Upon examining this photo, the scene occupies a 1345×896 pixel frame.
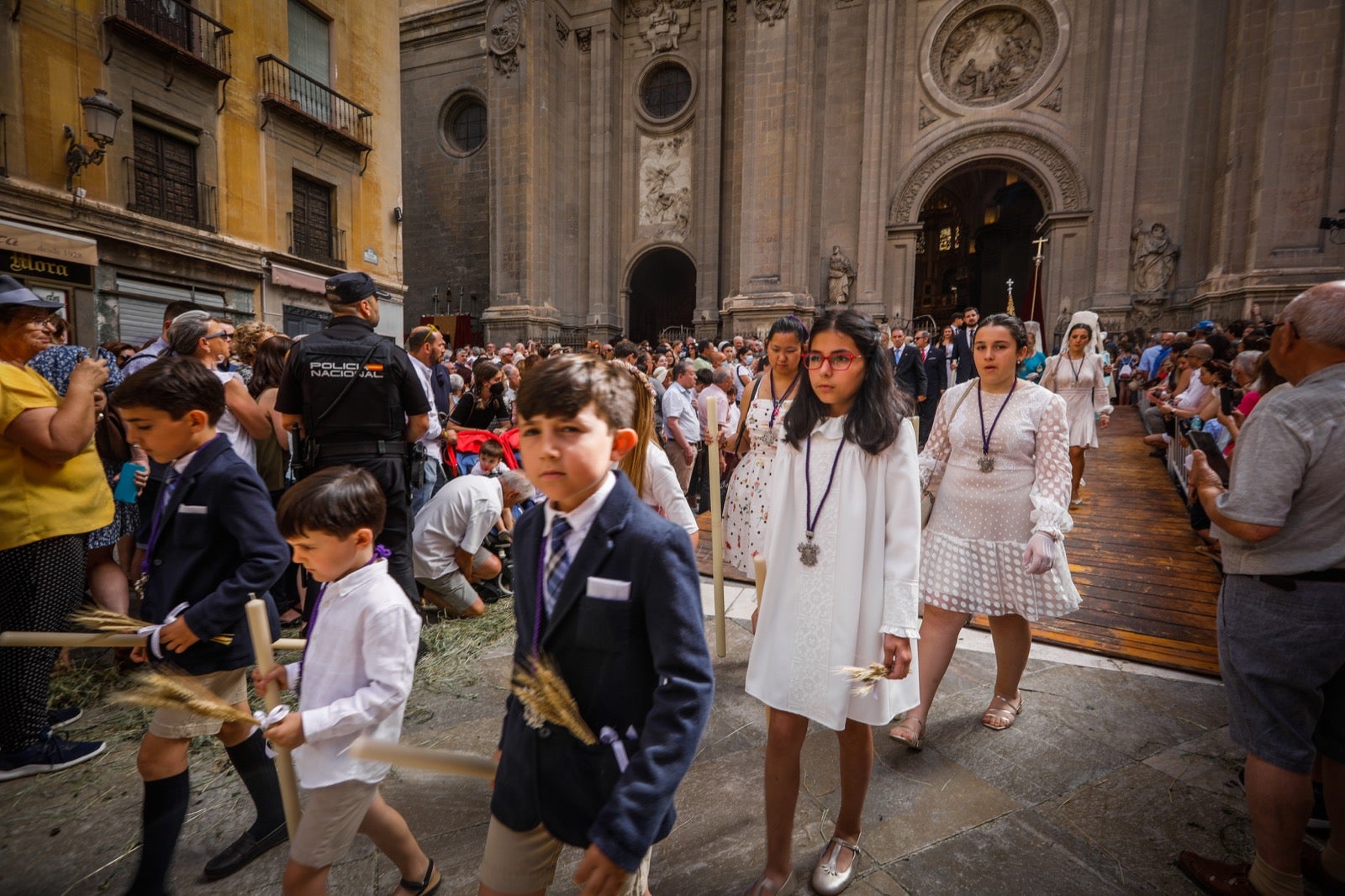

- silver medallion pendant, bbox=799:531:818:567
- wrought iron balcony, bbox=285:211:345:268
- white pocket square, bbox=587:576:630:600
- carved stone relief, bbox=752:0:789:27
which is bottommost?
silver medallion pendant, bbox=799:531:818:567

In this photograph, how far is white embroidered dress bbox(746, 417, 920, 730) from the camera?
6.47 feet

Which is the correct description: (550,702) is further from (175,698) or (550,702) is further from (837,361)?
(837,361)

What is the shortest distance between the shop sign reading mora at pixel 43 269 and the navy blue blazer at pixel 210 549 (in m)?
10.7

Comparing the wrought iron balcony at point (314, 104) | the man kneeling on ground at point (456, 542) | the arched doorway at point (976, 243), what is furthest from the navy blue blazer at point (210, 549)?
the arched doorway at point (976, 243)

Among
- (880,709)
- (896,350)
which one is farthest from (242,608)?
(896,350)

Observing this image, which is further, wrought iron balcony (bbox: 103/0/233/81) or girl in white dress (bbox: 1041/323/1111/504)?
wrought iron balcony (bbox: 103/0/233/81)

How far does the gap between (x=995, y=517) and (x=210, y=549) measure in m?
3.21

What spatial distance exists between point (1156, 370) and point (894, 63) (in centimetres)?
1175

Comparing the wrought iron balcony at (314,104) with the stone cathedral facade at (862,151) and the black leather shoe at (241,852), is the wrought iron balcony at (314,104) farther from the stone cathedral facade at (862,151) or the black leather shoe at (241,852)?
the black leather shoe at (241,852)

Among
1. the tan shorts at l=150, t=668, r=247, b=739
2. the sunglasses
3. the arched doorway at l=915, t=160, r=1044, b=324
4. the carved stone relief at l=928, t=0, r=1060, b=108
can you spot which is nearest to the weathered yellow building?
the tan shorts at l=150, t=668, r=247, b=739

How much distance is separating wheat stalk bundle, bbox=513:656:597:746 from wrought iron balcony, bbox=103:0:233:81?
14.6m

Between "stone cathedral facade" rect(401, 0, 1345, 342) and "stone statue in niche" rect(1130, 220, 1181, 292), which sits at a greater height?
"stone cathedral facade" rect(401, 0, 1345, 342)

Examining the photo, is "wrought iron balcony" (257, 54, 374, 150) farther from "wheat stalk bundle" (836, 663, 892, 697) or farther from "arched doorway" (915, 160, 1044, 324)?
"arched doorway" (915, 160, 1044, 324)

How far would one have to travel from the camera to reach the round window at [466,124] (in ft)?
78.8
